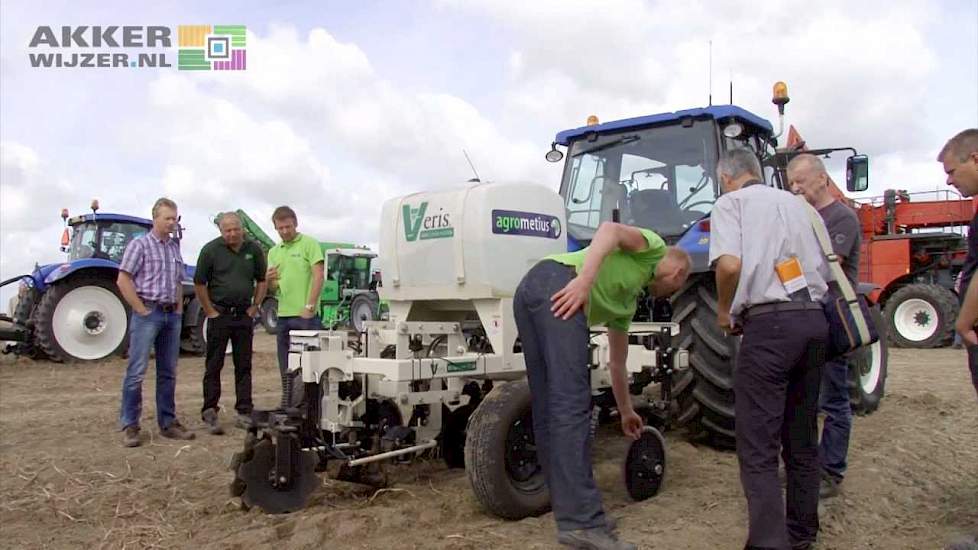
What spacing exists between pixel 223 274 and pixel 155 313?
22.1 inches

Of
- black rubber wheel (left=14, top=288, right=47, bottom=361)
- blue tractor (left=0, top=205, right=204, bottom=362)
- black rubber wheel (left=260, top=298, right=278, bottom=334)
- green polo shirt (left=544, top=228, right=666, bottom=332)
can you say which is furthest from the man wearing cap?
black rubber wheel (left=260, top=298, right=278, bottom=334)

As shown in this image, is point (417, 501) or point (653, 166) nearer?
point (417, 501)

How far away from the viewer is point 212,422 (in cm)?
596

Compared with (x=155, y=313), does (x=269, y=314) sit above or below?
below

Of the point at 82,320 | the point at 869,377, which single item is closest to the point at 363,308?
the point at 82,320

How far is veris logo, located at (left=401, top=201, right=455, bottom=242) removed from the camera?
13.8 ft

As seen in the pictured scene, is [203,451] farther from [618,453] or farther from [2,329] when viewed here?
[2,329]

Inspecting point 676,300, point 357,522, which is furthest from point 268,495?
point 676,300

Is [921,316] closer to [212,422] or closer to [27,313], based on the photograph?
[212,422]

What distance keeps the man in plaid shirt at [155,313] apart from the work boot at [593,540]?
3602 mm

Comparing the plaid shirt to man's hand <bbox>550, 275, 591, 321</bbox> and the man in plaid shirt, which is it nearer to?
the man in plaid shirt

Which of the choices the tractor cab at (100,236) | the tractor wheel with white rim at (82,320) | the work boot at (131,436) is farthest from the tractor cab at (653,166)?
the tractor cab at (100,236)

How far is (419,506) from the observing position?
3766mm

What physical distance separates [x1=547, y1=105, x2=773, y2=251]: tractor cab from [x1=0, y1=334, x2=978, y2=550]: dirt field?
146cm
